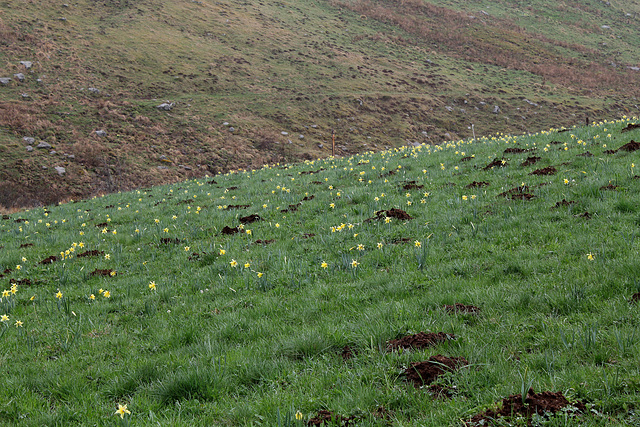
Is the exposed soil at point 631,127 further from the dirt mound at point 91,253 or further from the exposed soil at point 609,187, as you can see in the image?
the dirt mound at point 91,253

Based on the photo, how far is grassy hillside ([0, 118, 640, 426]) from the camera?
10.7 feet

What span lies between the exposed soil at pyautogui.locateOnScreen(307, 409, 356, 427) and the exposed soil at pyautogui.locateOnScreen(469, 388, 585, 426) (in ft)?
3.02

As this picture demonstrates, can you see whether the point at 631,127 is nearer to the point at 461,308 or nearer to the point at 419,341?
the point at 461,308

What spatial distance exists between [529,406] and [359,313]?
2.42 m

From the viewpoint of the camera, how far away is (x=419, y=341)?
4043mm

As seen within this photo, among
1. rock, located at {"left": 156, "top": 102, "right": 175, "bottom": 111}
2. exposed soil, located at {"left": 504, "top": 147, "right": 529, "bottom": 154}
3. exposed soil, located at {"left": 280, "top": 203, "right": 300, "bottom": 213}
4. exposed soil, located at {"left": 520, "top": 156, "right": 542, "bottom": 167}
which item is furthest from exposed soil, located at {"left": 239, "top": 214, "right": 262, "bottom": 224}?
rock, located at {"left": 156, "top": 102, "right": 175, "bottom": 111}

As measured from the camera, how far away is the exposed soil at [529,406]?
2.73 meters

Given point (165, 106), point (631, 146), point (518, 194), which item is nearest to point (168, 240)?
point (518, 194)

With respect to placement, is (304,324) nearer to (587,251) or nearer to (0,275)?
(587,251)

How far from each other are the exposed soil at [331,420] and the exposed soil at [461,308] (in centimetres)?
203

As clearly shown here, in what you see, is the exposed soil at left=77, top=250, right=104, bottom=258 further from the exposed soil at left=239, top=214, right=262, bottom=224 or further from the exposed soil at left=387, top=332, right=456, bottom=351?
the exposed soil at left=387, top=332, right=456, bottom=351

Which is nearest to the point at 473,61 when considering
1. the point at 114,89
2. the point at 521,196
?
the point at 114,89

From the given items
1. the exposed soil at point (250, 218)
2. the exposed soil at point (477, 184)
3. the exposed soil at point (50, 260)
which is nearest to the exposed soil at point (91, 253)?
the exposed soil at point (50, 260)

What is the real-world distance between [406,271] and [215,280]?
341 centimetres
